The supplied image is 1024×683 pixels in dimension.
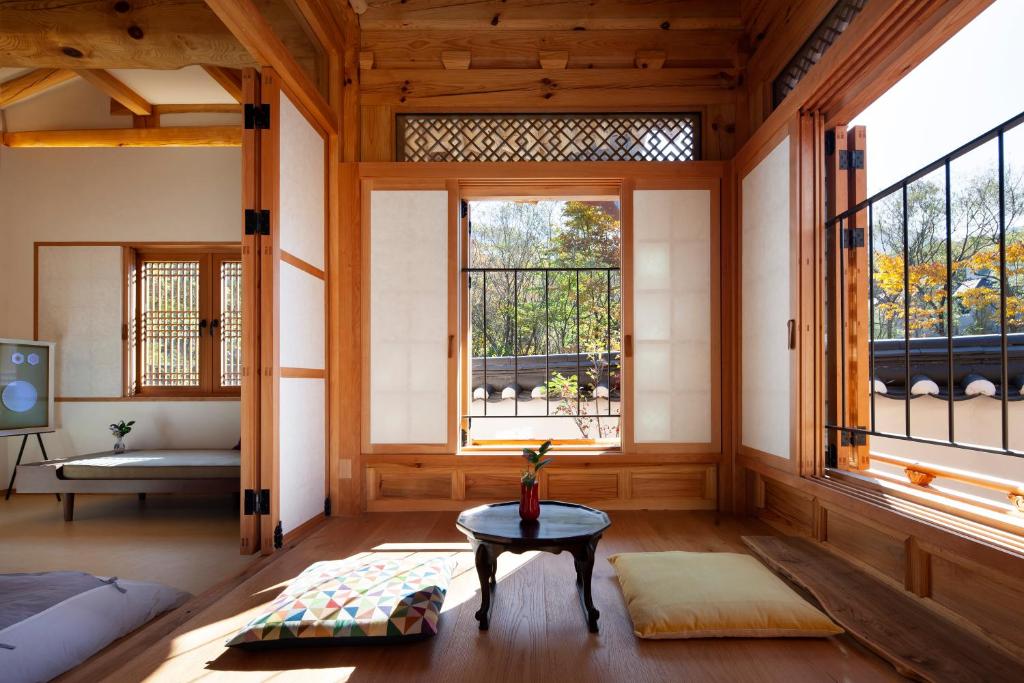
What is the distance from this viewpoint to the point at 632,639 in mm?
2104

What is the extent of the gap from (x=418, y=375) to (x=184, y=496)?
254cm

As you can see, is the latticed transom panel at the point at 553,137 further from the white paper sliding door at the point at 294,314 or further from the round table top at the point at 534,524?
the round table top at the point at 534,524

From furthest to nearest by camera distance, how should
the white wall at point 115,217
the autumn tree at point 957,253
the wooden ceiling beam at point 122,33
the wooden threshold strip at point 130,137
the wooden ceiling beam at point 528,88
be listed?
the wooden threshold strip at point 130,137, the white wall at point 115,217, the wooden ceiling beam at point 528,88, the wooden ceiling beam at point 122,33, the autumn tree at point 957,253

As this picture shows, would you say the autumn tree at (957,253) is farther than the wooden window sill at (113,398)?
No

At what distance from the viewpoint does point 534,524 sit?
2.31 m

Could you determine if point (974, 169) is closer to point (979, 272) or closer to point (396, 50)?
Result: point (979, 272)

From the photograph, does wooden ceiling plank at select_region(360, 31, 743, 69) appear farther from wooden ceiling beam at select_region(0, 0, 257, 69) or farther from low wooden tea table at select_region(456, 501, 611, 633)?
low wooden tea table at select_region(456, 501, 611, 633)

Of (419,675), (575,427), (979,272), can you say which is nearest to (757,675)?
(419,675)

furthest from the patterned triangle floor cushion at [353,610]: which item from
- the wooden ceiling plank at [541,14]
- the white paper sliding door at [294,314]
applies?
the wooden ceiling plank at [541,14]

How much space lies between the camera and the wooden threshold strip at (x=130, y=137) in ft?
18.4

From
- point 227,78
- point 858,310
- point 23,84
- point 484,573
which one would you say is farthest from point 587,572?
point 23,84

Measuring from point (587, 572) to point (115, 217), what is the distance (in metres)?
5.38

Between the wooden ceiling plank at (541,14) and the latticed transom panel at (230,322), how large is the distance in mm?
2747

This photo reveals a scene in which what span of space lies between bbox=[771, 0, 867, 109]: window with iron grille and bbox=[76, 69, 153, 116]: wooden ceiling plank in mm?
5150
